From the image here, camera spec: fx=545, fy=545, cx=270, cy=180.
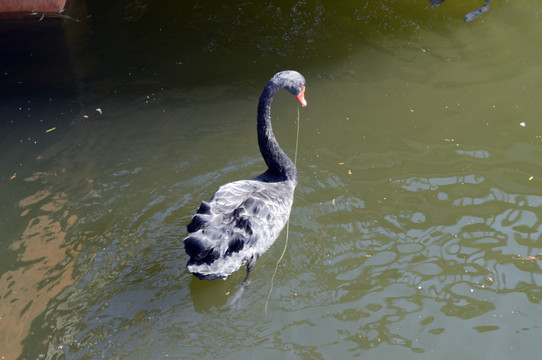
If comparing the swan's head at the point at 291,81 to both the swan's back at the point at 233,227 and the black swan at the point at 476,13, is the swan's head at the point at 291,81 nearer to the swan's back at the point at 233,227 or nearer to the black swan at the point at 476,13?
the swan's back at the point at 233,227

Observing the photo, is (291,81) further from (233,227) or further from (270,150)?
(233,227)

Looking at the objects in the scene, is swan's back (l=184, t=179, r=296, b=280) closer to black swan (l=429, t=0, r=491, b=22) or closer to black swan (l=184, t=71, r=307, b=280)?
black swan (l=184, t=71, r=307, b=280)

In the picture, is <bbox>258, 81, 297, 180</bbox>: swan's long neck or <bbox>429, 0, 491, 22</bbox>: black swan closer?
<bbox>258, 81, 297, 180</bbox>: swan's long neck

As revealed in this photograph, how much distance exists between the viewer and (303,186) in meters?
4.55

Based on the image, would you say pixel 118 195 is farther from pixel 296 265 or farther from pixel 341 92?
pixel 341 92

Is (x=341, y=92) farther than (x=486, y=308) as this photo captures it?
Yes

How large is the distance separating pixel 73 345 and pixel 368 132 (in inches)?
118

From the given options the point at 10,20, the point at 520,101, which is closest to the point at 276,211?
the point at 520,101

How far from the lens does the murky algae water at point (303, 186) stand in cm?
342

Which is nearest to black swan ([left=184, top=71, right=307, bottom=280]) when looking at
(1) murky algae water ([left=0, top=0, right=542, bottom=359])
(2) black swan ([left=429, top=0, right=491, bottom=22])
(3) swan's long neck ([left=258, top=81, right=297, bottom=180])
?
(3) swan's long neck ([left=258, top=81, right=297, bottom=180])

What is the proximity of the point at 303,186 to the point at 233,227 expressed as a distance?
40.3 inches

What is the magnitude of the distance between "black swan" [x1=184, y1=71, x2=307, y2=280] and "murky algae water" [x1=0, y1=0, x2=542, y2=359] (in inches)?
8.0

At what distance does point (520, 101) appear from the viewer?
5.11 m

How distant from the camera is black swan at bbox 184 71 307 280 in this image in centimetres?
354
